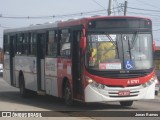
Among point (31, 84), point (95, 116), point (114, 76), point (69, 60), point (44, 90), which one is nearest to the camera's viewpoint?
point (95, 116)

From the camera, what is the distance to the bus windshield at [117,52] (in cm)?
1739

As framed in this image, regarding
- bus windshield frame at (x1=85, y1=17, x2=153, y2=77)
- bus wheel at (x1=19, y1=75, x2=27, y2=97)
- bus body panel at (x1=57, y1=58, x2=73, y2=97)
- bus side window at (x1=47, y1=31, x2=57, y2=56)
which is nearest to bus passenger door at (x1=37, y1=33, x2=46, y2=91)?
bus side window at (x1=47, y1=31, x2=57, y2=56)

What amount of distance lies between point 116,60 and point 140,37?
1.23 m

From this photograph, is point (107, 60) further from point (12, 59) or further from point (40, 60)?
point (12, 59)

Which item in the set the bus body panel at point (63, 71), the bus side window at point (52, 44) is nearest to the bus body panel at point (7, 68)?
the bus side window at point (52, 44)

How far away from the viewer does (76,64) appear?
18.2 meters

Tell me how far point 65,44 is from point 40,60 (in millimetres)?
3114

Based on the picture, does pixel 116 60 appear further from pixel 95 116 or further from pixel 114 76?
pixel 95 116

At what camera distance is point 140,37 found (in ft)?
58.9

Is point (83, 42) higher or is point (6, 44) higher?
point (83, 42)

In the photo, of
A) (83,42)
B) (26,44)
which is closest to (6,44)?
(26,44)

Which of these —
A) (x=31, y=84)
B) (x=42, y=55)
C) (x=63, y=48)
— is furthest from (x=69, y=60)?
(x=31, y=84)

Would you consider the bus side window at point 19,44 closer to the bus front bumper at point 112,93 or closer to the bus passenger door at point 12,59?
the bus passenger door at point 12,59

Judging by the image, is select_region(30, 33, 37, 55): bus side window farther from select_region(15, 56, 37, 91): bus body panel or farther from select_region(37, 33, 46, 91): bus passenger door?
select_region(37, 33, 46, 91): bus passenger door
